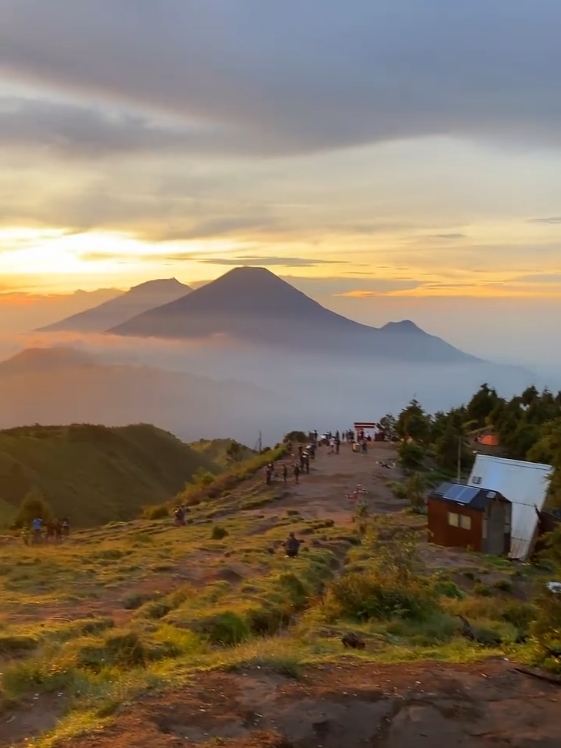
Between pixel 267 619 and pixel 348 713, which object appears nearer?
pixel 348 713

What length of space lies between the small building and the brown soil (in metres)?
16.2

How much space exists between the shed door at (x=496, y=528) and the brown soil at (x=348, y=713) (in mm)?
16405

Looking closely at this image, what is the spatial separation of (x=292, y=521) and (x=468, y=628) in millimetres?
14774

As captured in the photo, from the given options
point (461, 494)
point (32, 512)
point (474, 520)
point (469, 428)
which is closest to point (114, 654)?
point (474, 520)

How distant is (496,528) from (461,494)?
1436 millimetres

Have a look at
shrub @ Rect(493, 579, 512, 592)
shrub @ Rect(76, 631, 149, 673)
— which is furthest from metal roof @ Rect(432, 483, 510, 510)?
shrub @ Rect(76, 631, 149, 673)

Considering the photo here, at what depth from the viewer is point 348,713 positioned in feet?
23.2

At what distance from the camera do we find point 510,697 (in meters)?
7.70

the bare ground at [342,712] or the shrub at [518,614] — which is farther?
the shrub at [518,614]

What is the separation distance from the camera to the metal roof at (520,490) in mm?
23969

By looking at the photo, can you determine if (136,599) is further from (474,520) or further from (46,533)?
(46,533)

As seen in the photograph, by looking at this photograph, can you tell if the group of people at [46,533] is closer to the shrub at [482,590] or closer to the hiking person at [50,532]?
the hiking person at [50,532]

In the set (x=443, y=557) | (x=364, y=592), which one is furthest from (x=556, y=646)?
(x=443, y=557)

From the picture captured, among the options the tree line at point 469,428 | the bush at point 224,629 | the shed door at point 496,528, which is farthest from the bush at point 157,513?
the bush at point 224,629
